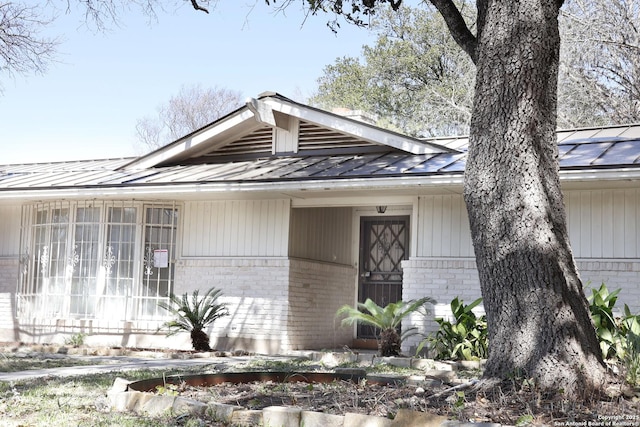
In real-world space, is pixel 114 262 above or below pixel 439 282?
above

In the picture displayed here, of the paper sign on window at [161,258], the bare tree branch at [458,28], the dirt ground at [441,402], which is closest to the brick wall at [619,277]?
the bare tree branch at [458,28]

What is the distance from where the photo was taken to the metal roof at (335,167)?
39.3 feet

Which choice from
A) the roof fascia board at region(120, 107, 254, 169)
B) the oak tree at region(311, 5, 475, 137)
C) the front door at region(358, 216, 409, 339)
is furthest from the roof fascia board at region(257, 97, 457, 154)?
the oak tree at region(311, 5, 475, 137)

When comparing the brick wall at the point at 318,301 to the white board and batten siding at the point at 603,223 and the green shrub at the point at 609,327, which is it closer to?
the white board and batten siding at the point at 603,223

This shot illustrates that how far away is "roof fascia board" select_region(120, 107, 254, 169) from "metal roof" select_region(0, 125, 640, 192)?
0.19 meters

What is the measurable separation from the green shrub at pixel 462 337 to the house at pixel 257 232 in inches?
47.9

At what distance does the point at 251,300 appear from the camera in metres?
14.6

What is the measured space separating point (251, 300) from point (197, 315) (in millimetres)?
1070

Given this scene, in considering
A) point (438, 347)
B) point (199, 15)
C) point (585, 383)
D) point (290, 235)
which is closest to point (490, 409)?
point (585, 383)

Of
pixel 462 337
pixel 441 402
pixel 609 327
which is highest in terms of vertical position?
pixel 609 327

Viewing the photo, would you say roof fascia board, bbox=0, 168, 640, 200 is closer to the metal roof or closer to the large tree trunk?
the metal roof

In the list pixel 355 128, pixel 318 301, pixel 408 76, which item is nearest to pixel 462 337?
pixel 355 128

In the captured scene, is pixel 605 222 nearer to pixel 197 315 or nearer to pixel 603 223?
pixel 603 223

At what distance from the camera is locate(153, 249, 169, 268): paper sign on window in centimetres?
1538
